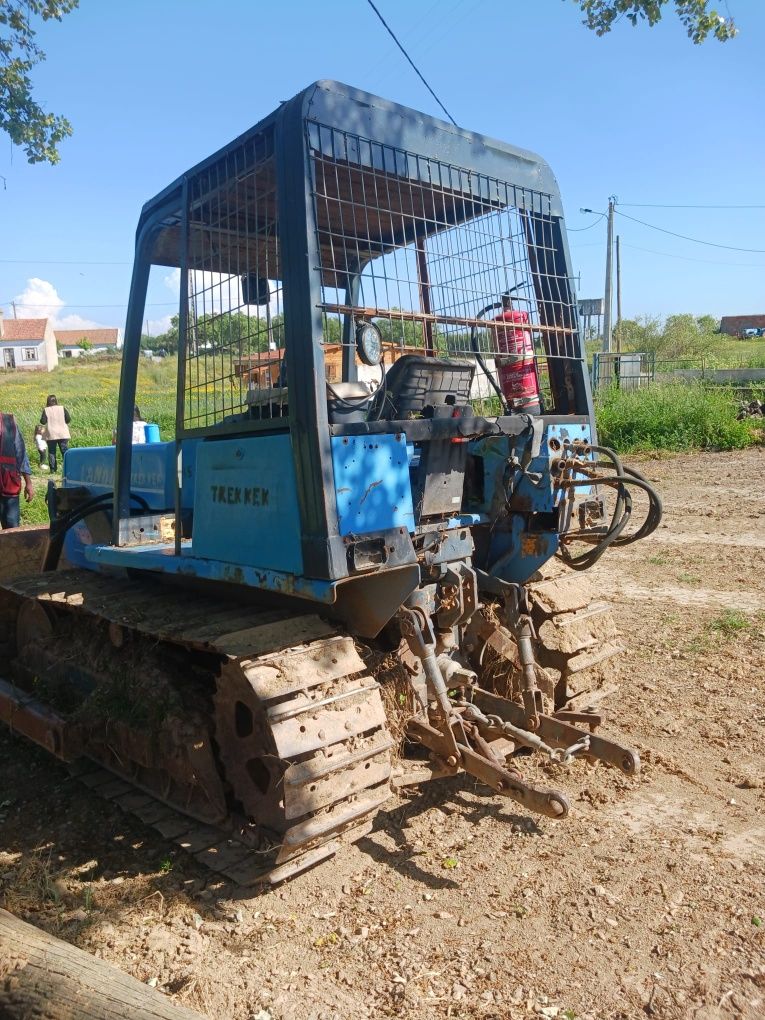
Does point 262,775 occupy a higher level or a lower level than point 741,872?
higher

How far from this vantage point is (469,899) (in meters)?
3.37

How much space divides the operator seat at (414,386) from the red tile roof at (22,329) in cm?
9886

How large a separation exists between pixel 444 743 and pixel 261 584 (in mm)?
1111

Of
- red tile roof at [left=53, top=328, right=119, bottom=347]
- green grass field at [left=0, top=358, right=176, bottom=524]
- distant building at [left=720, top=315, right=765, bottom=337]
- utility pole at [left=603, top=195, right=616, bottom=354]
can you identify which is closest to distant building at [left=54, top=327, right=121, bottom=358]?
red tile roof at [left=53, top=328, right=119, bottom=347]

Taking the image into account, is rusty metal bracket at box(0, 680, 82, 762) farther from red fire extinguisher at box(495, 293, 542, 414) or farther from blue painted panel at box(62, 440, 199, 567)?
red fire extinguisher at box(495, 293, 542, 414)

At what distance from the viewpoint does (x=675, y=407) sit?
67.1ft

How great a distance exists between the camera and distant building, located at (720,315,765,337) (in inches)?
3319

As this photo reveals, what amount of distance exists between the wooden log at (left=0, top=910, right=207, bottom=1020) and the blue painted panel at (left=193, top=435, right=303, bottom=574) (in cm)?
148

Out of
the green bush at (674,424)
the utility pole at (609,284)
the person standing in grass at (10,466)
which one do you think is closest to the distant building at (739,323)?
the utility pole at (609,284)

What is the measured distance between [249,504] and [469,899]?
1856 millimetres

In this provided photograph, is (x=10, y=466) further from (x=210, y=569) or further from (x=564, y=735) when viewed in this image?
(x=564, y=735)

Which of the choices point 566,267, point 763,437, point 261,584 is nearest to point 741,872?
point 261,584

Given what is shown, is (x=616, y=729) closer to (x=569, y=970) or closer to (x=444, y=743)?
(x=444, y=743)

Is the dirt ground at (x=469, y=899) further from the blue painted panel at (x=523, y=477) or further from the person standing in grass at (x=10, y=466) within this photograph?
the person standing in grass at (x=10, y=466)
